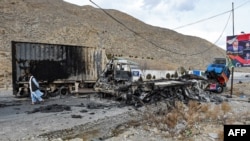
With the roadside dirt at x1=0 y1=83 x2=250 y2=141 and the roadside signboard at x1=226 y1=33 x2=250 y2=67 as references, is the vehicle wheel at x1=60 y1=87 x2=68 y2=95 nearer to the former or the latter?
the roadside dirt at x1=0 y1=83 x2=250 y2=141

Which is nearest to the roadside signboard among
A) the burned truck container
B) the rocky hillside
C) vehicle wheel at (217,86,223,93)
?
vehicle wheel at (217,86,223,93)

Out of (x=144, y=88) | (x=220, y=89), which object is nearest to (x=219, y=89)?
(x=220, y=89)

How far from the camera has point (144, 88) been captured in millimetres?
15117

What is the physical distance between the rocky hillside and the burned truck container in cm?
614

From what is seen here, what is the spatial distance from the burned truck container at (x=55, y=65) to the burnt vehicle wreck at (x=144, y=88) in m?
3.39

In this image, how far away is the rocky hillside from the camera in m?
37.8

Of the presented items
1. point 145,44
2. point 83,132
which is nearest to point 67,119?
point 83,132

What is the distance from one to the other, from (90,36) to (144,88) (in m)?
34.9

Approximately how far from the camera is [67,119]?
11.3 m

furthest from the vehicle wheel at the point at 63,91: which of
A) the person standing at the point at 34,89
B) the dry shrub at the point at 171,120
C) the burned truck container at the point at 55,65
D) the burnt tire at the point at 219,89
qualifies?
the dry shrub at the point at 171,120

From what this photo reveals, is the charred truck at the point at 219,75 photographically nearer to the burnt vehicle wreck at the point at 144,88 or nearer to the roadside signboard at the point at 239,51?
the roadside signboard at the point at 239,51

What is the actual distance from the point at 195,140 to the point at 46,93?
40.3ft

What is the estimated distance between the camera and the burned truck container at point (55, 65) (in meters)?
18.3

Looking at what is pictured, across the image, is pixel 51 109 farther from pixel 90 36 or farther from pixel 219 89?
pixel 90 36
